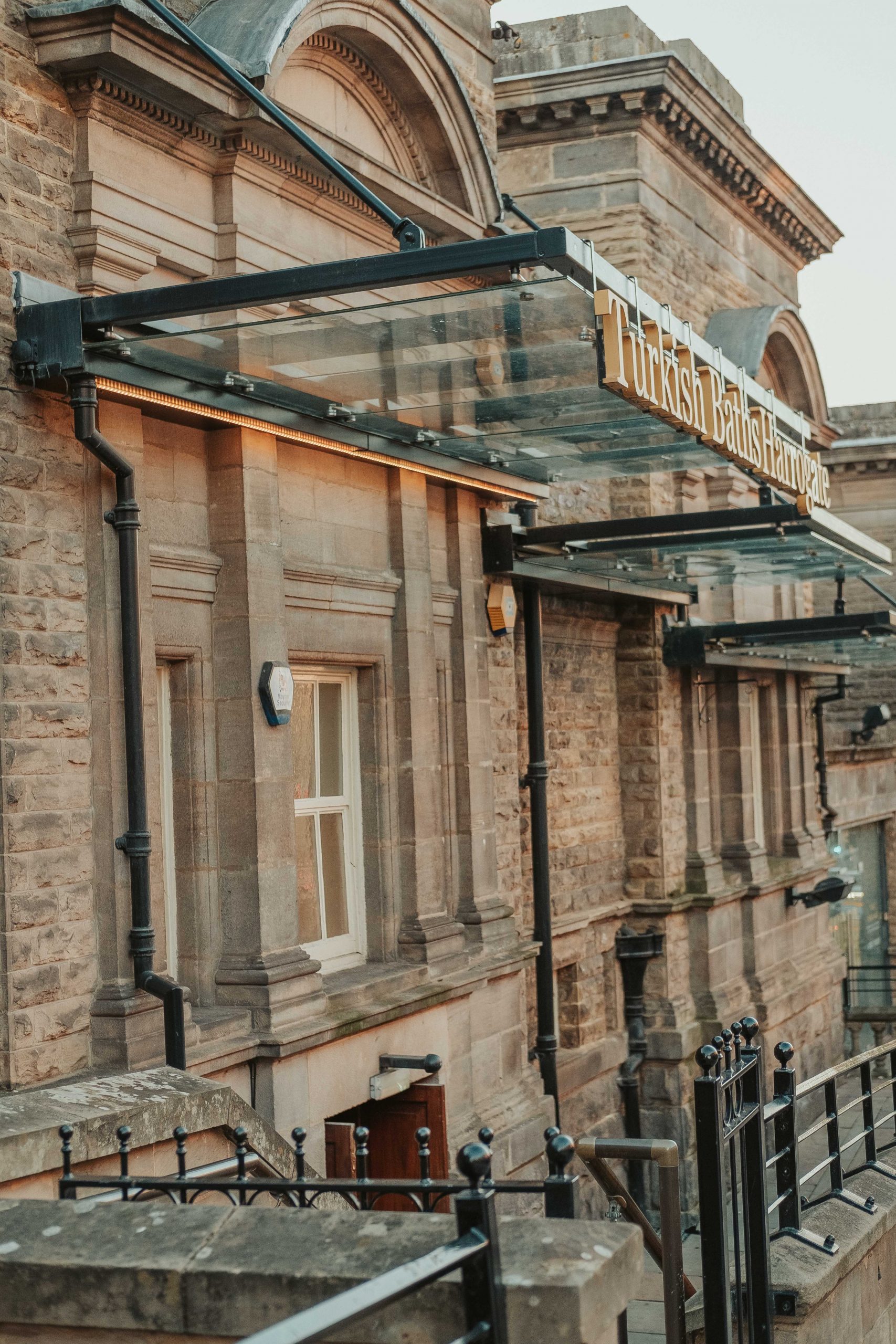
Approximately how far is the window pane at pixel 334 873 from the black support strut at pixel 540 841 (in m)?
3.14

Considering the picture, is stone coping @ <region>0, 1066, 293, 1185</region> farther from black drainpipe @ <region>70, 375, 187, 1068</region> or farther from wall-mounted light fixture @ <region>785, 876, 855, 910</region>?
wall-mounted light fixture @ <region>785, 876, 855, 910</region>

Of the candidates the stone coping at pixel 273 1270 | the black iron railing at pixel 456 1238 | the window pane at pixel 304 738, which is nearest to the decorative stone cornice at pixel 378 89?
the window pane at pixel 304 738

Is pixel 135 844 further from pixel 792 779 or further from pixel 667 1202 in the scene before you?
pixel 792 779

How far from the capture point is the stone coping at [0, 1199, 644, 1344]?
11.5 ft

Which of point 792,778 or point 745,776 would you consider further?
point 792,778

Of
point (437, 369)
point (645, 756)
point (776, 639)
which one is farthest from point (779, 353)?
point (437, 369)

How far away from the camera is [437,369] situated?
340 inches

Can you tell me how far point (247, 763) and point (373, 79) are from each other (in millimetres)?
4612

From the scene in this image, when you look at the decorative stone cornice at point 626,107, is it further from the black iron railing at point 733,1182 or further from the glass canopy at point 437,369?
the black iron railing at point 733,1182

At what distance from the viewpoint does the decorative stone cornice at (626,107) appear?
1631 cm

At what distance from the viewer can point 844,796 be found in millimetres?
25281

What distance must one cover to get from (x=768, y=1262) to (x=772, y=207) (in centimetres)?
1578

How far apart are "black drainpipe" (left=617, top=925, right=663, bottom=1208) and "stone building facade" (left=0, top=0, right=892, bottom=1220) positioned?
0.51ft

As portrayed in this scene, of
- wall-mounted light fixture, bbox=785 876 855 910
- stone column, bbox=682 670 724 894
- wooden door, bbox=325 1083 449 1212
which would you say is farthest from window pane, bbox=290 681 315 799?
wall-mounted light fixture, bbox=785 876 855 910
